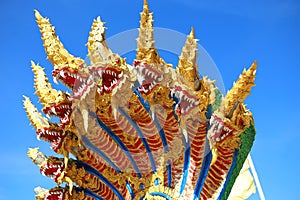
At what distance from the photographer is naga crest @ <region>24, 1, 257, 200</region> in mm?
8094

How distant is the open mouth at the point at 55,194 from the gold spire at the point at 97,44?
2841mm

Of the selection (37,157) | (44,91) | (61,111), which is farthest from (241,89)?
(37,157)

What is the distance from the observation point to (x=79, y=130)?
869 cm

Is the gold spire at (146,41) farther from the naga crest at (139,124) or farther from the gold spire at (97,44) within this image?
the gold spire at (97,44)

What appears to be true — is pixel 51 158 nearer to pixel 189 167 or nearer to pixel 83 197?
pixel 83 197

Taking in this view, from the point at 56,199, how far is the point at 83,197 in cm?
54

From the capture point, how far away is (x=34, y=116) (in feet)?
31.8

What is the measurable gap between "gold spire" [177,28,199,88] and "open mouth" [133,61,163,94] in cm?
40

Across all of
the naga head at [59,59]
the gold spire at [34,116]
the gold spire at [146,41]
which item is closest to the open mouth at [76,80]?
the naga head at [59,59]

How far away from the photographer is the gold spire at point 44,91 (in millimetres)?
8469

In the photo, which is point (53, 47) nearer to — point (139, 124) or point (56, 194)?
point (139, 124)

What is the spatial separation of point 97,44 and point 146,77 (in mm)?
1062

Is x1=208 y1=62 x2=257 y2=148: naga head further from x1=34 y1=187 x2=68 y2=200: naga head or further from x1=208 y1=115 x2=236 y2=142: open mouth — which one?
x1=34 y1=187 x2=68 y2=200: naga head

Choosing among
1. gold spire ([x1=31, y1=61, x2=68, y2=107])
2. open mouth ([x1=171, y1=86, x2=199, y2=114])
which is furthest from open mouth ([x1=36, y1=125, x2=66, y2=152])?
open mouth ([x1=171, y1=86, x2=199, y2=114])
